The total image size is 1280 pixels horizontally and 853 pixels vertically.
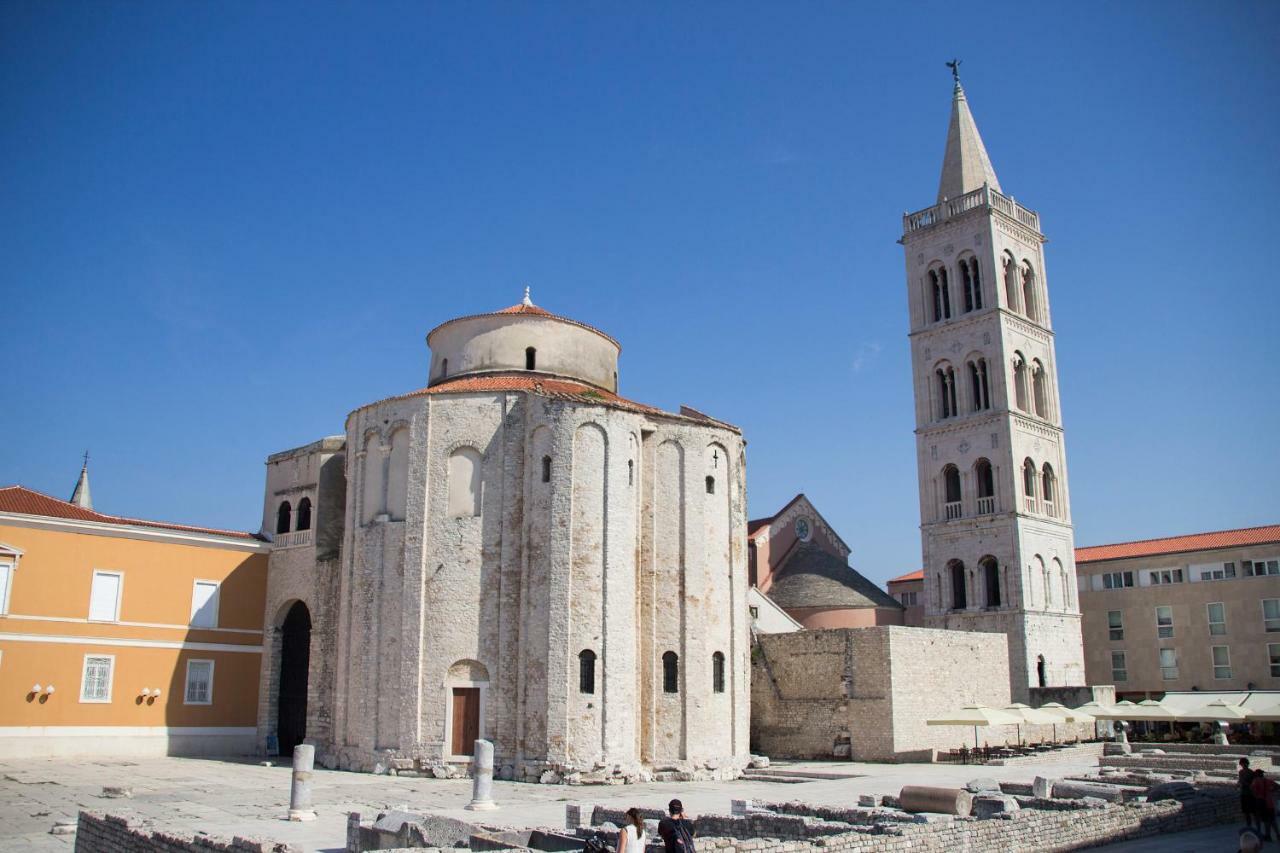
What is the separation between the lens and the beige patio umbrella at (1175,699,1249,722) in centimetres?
3105

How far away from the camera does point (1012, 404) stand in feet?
162

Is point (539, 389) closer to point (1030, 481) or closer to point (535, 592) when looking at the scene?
point (535, 592)

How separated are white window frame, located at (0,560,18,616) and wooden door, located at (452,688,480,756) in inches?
525

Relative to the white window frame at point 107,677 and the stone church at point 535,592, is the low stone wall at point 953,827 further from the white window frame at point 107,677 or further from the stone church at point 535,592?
the white window frame at point 107,677

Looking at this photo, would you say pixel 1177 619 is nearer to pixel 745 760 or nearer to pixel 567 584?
pixel 745 760

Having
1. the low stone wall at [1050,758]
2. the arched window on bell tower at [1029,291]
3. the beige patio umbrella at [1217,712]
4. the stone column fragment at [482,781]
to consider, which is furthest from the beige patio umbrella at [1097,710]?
the arched window on bell tower at [1029,291]

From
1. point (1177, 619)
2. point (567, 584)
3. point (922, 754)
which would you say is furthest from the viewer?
point (1177, 619)

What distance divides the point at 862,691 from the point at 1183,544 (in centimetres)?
2890

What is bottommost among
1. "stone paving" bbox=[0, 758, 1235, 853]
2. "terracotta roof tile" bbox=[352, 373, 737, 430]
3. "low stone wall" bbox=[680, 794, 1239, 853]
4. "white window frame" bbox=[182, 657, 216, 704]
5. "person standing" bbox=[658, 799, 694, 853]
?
"stone paving" bbox=[0, 758, 1235, 853]

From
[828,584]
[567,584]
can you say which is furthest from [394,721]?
[828,584]

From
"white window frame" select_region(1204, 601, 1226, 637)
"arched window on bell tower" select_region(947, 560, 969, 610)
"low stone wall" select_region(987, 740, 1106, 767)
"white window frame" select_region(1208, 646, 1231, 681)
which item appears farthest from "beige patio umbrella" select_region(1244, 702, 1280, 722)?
"white window frame" select_region(1204, 601, 1226, 637)

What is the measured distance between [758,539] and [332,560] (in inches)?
862

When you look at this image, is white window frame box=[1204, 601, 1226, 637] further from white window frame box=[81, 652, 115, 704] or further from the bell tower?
white window frame box=[81, 652, 115, 704]

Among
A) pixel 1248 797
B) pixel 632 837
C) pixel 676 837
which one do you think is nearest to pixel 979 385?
pixel 1248 797
